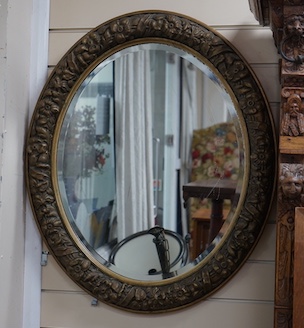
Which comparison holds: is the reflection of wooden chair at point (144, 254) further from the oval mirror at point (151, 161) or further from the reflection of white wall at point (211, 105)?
the reflection of white wall at point (211, 105)

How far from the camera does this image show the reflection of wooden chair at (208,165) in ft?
4.25

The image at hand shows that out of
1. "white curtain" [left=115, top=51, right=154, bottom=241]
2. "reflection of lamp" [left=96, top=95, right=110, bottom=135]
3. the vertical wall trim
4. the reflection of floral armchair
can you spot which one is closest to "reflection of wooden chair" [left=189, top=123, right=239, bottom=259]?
the reflection of floral armchair

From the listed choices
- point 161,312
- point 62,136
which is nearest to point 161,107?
point 62,136

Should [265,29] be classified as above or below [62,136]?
above

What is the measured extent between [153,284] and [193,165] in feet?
1.03

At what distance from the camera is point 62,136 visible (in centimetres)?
135

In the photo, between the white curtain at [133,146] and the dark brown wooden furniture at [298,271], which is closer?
the dark brown wooden furniture at [298,271]

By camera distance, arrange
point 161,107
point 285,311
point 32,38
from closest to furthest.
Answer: point 285,311 < point 32,38 < point 161,107

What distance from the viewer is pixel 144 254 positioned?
1333 millimetres

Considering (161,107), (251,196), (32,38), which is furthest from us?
(161,107)

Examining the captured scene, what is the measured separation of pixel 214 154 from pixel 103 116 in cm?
30

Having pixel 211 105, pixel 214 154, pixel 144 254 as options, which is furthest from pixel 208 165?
pixel 144 254

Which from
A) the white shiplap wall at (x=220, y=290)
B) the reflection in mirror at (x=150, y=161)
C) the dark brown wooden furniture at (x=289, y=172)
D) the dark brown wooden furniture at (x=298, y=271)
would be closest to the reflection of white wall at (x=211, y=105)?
the reflection in mirror at (x=150, y=161)

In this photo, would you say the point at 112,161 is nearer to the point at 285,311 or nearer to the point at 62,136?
the point at 62,136
